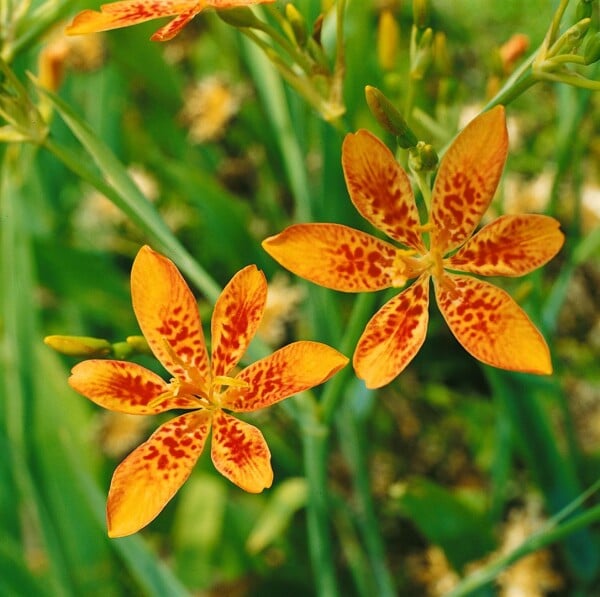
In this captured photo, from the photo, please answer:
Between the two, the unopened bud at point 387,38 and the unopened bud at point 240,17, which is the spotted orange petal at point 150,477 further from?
the unopened bud at point 387,38

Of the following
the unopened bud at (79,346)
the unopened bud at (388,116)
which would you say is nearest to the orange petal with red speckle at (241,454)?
the unopened bud at (79,346)

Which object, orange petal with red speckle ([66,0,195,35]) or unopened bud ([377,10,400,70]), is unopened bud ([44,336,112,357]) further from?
unopened bud ([377,10,400,70])

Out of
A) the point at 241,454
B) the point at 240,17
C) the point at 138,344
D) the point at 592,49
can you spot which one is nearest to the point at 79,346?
the point at 138,344

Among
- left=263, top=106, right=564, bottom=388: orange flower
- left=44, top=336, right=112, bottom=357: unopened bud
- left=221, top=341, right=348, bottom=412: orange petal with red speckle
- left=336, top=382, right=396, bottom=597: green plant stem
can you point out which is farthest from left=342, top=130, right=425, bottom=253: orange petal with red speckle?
left=336, top=382, right=396, bottom=597: green plant stem

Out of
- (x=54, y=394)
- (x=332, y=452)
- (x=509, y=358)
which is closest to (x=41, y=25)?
(x=509, y=358)

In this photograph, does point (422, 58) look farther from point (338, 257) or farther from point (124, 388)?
point (124, 388)

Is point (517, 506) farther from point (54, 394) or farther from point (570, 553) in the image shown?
point (54, 394)

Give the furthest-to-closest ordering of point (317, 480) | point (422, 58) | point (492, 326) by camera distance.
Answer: point (317, 480) < point (422, 58) < point (492, 326)
